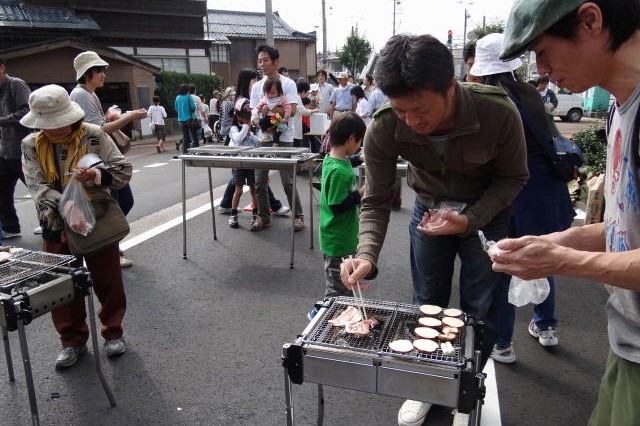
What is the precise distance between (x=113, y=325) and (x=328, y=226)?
1676 mm

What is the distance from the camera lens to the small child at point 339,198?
3.45m

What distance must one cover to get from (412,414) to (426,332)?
38.5 inches

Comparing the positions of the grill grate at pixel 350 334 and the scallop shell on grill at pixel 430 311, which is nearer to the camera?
the grill grate at pixel 350 334

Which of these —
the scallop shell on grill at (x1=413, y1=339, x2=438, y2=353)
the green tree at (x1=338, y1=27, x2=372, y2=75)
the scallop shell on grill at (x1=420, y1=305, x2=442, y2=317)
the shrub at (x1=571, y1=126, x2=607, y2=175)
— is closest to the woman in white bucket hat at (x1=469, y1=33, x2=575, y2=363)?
the scallop shell on grill at (x1=420, y1=305, x2=442, y2=317)

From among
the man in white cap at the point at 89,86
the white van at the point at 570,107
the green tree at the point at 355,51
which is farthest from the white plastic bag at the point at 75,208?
the green tree at the point at 355,51

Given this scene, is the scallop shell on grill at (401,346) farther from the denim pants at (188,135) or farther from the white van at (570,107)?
the white van at (570,107)

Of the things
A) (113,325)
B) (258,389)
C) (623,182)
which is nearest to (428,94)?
(623,182)

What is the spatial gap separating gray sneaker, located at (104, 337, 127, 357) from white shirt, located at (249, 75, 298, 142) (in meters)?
3.70

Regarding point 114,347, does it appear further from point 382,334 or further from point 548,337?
point 548,337

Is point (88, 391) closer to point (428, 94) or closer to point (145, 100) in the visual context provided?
point (428, 94)

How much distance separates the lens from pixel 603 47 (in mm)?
1168

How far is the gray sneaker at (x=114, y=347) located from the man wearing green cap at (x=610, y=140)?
9.52ft

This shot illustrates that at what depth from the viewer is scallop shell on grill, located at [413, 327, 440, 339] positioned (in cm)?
182

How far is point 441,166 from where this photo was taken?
2.20 m
